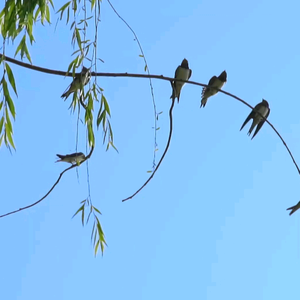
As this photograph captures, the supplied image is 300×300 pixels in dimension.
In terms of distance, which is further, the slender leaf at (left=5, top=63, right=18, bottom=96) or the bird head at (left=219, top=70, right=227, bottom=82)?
the bird head at (left=219, top=70, right=227, bottom=82)

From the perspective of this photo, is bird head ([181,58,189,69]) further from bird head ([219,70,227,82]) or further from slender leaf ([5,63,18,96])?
slender leaf ([5,63,18,96])

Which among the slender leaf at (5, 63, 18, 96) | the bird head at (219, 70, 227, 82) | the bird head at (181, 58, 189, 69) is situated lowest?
the slender leaf at (5, 63, 18, 96)

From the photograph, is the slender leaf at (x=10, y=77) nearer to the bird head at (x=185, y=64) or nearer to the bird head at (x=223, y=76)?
the bird head at (x=185, y=64)

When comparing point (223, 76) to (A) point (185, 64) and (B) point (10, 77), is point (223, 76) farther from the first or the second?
(B) point (10, 77)

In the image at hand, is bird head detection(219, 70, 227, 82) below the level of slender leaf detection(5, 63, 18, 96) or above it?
above

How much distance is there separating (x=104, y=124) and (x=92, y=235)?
423 millimetres

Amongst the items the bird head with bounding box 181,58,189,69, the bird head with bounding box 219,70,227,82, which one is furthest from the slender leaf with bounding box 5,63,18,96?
the bird head with bounding box 219,70,227,82

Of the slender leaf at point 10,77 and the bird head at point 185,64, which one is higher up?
the bird head at point 185,64

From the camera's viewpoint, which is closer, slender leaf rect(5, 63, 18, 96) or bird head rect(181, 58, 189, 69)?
slender leaf rect(5, 63, 18, 96)

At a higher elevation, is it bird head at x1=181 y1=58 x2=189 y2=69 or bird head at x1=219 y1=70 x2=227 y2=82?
bird head at x1=181 y1=58 x2=189 y2=69

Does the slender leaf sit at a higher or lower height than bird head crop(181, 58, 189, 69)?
lower

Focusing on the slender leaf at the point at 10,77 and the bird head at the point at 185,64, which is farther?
the bird head at the point at 185,64

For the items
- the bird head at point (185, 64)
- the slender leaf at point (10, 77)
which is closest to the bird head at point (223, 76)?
the bird head at point (185, 64)

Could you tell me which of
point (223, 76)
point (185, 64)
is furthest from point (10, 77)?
point (223, 76)
